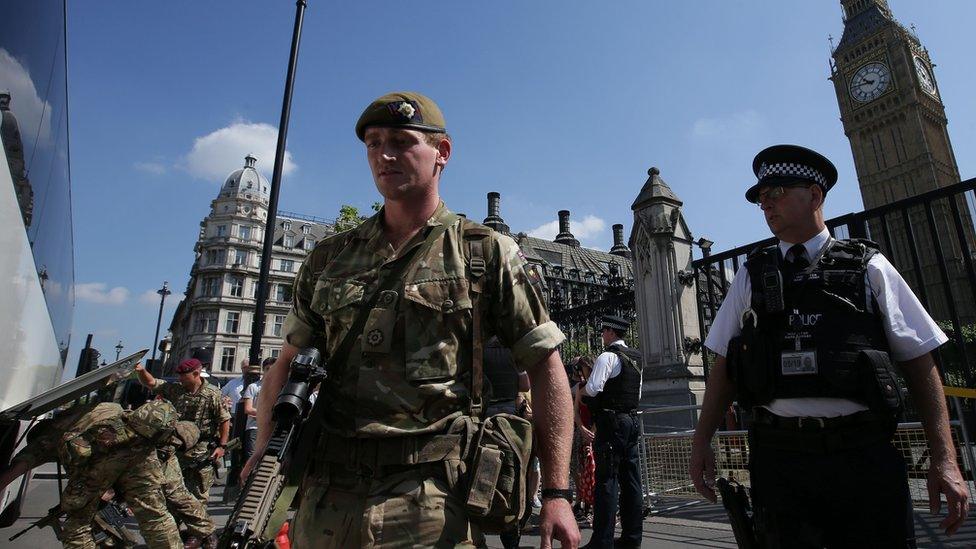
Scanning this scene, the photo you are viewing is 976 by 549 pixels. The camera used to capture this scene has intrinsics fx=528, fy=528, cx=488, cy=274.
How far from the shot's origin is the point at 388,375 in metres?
1.71

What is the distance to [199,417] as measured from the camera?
6434 mm

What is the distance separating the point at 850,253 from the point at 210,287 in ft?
208

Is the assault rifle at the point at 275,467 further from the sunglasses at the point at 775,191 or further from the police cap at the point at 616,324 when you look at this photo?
the police cap at the point at 616,324

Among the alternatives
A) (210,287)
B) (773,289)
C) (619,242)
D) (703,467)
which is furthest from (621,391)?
(210,287)

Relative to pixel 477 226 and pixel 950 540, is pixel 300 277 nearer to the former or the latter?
pixel 477 226

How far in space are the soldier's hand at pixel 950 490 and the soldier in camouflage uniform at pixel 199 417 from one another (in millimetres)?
6750

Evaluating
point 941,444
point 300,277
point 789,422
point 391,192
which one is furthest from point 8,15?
point 941,444

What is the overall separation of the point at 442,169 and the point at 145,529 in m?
4.56

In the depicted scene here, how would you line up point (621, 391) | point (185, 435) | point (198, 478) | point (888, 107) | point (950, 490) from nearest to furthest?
point (950, 490)
point (621, 391)
point (185, 435)
point (198, 478)
point (888, 107)

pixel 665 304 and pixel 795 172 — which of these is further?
pixel 665 304

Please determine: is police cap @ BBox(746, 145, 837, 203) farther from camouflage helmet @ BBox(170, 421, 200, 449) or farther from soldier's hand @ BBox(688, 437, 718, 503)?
camouflage helmet @ BBox(170, 421, 200, 449)

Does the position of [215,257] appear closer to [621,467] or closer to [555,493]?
[621,467]

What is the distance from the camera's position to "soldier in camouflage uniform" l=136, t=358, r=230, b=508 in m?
6.41

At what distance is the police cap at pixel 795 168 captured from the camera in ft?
8.47
